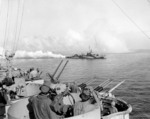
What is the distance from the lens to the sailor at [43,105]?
4789 millimetres

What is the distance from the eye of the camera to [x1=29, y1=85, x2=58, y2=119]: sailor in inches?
189

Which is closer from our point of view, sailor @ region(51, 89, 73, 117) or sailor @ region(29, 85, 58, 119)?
sailor @ region(29, 85, 58, 119)

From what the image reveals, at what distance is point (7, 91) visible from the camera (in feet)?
31.1

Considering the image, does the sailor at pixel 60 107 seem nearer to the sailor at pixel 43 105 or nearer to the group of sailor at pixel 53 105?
the group of sailor at pixel 53 105

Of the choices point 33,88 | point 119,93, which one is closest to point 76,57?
point 119,93

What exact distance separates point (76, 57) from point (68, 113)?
149673 millimetres

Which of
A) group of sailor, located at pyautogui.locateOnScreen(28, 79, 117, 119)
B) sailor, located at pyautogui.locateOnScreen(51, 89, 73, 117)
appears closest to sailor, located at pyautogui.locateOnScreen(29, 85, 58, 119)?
group of sailor, located at pyautogui.locateOnScreen(28, 79, 117, 119)

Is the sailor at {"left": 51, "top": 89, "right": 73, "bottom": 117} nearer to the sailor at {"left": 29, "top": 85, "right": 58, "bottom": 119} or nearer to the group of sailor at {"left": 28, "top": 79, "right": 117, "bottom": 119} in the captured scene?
the group of sailor at {"left": 28, "top": 79, "right": 117, "bottom": 119}

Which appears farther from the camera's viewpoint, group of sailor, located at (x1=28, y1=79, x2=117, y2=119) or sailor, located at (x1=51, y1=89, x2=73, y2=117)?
sailor, located at (x1=51, y1=89, x2=73, y2=117)

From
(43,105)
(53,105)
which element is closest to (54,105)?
(53,105)

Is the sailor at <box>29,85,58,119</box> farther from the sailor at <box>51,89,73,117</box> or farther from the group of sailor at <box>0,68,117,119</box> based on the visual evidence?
the sailor at <box>51,89,73,117</box>

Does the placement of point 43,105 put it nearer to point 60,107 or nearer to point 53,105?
point 53,105

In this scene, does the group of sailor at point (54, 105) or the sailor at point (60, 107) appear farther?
the sailor at point (60, 107)

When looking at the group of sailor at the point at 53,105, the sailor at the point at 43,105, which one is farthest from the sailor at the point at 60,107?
the sailor at the point at 43,105
